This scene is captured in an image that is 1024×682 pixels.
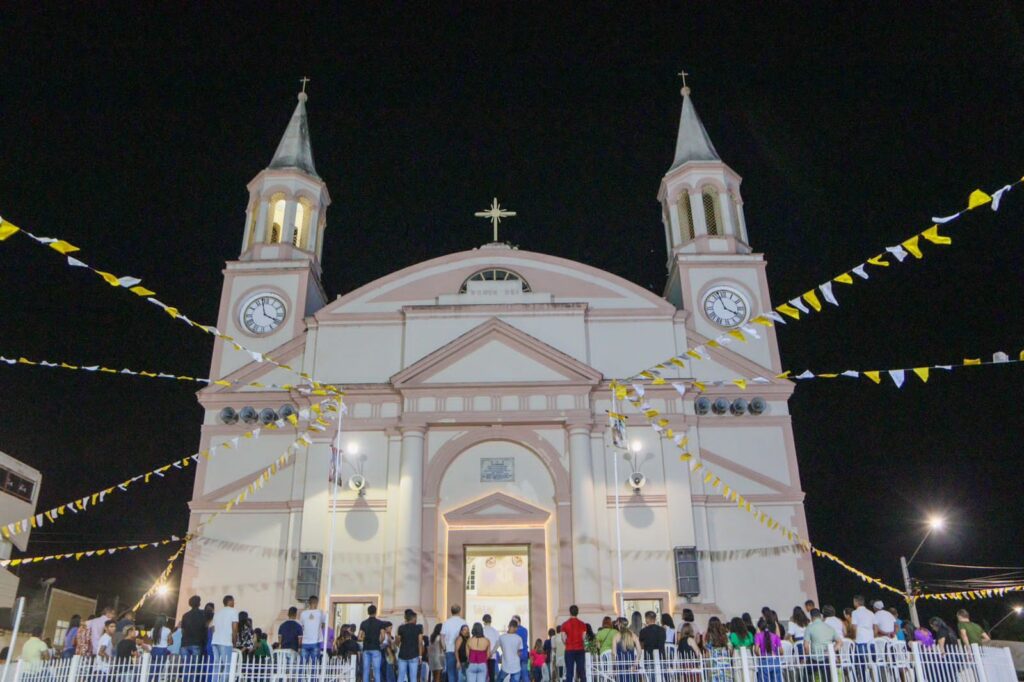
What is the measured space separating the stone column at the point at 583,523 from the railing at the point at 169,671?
10.3 metres

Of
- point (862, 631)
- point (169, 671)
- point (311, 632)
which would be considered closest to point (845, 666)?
point (862, 631)

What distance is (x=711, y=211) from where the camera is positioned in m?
31.4

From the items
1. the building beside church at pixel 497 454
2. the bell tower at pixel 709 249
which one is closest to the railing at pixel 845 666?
the building beside church at pixel 497 454

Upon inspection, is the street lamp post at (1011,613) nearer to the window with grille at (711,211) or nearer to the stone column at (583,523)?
the window with grille at (711,211)

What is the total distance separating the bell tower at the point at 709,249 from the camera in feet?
95.0

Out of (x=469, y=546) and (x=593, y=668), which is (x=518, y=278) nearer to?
(x=469, y=546)

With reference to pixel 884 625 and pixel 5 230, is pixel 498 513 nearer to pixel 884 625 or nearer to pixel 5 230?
pixel 884 625

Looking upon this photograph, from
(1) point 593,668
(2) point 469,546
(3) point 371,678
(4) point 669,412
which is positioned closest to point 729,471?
(4) point 669,412

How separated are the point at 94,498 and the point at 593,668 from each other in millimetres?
14480

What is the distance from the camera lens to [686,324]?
93.4ft

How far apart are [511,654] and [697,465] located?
979 centimetres

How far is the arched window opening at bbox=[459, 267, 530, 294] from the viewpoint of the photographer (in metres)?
29.0

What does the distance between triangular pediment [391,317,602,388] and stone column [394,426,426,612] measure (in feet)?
5.80

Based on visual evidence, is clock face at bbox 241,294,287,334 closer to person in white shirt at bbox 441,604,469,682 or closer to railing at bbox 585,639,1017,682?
person in white shirt at bbox 441,604,469,682
